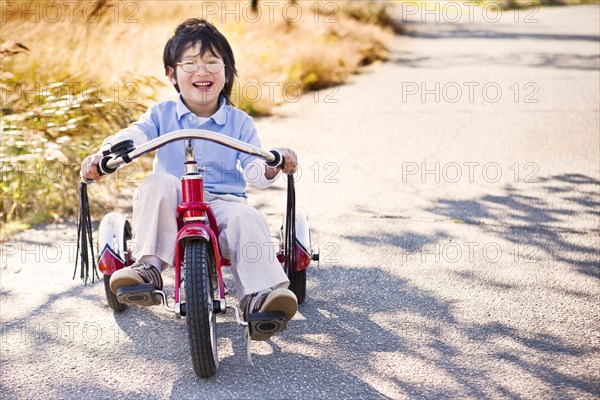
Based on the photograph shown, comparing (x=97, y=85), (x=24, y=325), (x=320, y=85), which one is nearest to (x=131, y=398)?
(x=24, y=325)

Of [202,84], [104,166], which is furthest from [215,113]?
[104,166]

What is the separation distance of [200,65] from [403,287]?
1668 millimetres

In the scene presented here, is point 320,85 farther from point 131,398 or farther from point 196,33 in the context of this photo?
point 131,398

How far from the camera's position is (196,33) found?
336cm

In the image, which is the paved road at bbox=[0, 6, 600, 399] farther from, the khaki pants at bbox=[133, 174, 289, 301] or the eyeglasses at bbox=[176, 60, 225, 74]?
the eyeglasses at bbox=[176, 60, 225, 74]

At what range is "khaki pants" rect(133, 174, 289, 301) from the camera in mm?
3100

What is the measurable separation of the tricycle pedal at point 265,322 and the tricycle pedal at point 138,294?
42cm

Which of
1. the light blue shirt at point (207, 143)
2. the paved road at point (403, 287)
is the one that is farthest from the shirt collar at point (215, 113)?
the paved road at point (403, 287)

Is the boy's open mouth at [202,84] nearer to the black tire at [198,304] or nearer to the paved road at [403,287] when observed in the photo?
the black tire at [198,304]

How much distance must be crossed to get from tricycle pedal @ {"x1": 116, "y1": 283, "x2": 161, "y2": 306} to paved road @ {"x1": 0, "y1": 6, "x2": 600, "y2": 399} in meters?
0.34

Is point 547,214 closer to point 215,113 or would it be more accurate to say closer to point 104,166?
point 215,113

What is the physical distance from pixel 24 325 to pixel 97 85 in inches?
116

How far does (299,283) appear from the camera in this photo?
3.74 m

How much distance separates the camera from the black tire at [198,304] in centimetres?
275
